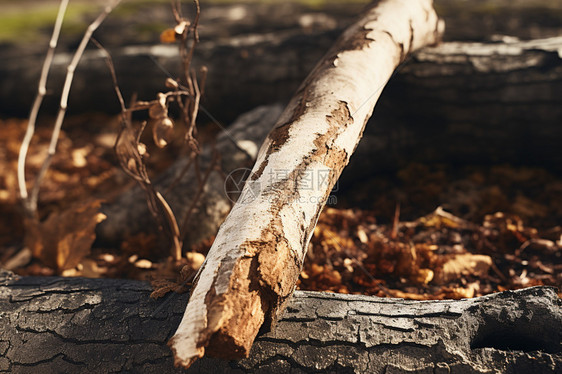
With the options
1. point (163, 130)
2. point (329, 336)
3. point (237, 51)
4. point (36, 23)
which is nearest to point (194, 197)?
point (163, 130)

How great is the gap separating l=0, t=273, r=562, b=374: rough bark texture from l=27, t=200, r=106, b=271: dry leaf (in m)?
0.76

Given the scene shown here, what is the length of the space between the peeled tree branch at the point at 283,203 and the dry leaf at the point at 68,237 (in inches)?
48.6

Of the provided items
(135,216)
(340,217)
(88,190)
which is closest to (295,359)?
(340,217)

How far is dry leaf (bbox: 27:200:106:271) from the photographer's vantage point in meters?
2.51

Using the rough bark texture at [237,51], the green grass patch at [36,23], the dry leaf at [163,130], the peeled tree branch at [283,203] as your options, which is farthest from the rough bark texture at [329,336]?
the green grass patch at [36,23]

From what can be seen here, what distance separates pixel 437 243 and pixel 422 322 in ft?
3.76

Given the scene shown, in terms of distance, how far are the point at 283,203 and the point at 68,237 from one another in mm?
1562

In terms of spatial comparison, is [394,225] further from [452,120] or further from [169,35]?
[169,35]

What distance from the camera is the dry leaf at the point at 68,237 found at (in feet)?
8.23

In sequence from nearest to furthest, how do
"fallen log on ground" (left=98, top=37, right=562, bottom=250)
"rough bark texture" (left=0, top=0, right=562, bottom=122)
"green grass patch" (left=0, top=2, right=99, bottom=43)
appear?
"fallen log on ground" (left=98, top=37, right=562, bottom=250)
"rough bark texture" (left=0, top=0, right=562, bottom=122)
"green grass patch" (left=0, top=2, right=99, bottom=43)

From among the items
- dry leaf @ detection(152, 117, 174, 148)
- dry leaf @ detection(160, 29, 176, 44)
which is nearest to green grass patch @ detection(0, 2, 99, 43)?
dry leaf @ detection(160, 29, 176, 44)

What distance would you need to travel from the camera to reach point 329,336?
5.00 ft

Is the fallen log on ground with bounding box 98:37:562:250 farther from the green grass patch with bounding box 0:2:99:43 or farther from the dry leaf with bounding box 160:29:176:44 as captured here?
→ the green grass patch with bounding box 0:2:99:43

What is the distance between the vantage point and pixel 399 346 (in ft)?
4.86
